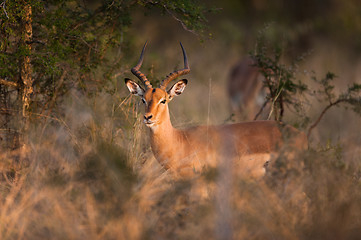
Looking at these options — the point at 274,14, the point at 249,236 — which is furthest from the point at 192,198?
the point at 274,14

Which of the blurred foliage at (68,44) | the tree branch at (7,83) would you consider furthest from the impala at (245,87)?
the tree branch at (7,83)

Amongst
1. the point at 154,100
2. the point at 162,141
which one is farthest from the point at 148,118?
the point at 162,141

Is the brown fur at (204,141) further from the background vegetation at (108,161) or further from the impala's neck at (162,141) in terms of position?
the background vegetation at (108,161)

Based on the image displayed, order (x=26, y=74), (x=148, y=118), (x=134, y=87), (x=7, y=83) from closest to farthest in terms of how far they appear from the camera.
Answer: (x=148, y=118) < (x=7, y=83) < (x=26, y=74) < (x=134, y=87)

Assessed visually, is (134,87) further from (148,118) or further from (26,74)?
(26,74)

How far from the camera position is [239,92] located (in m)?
11.9

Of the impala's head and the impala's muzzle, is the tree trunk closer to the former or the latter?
the impala's head

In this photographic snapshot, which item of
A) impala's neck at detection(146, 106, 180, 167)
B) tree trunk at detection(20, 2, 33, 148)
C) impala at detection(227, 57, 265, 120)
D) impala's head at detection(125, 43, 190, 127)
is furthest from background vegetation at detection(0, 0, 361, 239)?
impala at detection(227, 57, 265, 120)

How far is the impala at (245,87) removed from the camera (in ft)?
36.2

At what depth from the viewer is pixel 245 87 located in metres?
11.8

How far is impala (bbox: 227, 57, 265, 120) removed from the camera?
1104cm

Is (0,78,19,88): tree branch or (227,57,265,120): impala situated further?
(227,57,265,120): impala

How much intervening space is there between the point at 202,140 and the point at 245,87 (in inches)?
235

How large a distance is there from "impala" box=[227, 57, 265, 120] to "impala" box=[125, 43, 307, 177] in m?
4.31
